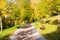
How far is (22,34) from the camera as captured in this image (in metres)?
7.09

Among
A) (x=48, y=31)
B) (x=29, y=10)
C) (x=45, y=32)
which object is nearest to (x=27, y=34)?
(x=45, y=32)

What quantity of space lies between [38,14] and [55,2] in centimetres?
111

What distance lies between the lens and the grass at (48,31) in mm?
6659

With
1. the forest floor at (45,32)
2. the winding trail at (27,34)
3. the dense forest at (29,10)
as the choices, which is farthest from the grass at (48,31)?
the dense forest at (29,10)

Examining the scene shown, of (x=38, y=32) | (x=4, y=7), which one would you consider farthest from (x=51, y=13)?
(x=4, y=7)

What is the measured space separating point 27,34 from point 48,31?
→ 1.08 metres

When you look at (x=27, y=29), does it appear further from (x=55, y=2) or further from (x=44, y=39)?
(x=55, y=2)

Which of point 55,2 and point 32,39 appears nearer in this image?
point 32,39

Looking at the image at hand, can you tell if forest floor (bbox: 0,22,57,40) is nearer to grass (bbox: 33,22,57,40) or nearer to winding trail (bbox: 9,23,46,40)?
grass (bbox: 33,22,57,40)

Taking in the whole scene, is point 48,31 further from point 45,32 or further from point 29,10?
point 29,10

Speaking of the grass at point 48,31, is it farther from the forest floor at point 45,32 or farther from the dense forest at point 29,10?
the dense forest at point 29,10

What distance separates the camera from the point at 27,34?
7035mm

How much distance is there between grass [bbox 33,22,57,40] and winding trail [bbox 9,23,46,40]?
0.19 meters

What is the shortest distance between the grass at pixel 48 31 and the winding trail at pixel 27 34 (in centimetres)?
19
